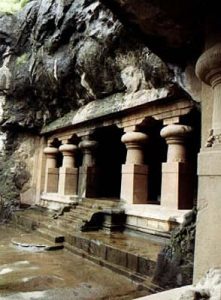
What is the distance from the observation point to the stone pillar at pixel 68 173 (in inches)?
367

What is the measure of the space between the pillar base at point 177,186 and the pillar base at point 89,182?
9.45ft

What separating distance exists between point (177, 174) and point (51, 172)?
562cm

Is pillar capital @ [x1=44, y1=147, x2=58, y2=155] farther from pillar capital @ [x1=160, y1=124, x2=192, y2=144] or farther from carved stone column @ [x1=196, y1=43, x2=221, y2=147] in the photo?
carved stone column @ [x1=196, y1=43, x2=221, y2=147]

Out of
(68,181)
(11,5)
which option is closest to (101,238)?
(68,181)

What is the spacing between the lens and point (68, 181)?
30.6 ft

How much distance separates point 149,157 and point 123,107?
10.4 ft

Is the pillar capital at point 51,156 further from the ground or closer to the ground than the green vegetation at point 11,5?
closer to the ground

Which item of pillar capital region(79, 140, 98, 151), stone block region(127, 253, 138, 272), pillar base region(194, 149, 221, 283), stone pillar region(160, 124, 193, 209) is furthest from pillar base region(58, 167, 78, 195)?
pillar base region(194, 149, 221, 283)

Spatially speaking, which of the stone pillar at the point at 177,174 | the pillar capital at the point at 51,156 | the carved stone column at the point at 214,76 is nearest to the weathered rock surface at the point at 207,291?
the carved stone column at the point at 214,76

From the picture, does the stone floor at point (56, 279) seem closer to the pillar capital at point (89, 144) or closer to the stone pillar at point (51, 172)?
the pillar capital at point (89, 144)

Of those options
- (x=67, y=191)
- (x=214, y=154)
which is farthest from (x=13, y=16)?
(x=214, y=154)

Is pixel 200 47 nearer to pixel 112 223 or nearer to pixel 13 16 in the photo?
pixel 112 223

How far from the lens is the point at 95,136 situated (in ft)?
28.4

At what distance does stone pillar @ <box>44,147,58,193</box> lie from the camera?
10492 mm
